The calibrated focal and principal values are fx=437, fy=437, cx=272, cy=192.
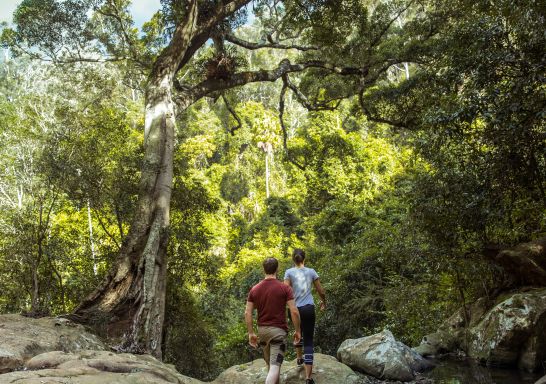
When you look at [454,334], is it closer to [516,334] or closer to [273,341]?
[516,334]

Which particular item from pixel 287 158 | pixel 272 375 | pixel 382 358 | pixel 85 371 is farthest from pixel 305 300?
pixel 287 158

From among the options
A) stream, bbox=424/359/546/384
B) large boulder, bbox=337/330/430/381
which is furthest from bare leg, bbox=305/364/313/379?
stream, bbox=424/359/546/384

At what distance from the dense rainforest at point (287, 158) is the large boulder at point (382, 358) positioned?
217 cm

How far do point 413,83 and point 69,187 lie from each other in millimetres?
10173

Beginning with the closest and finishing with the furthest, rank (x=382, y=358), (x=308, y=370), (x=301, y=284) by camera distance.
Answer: (x=308, y=370) < (x=301, y=284) < (x=382, y=358)

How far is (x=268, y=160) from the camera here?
36312 millimetres

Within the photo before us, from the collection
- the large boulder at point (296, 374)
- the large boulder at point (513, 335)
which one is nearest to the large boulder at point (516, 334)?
the large boulder at point (513, 335)

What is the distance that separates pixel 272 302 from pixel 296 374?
2.05 metres

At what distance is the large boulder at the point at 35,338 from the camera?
423 centimetres

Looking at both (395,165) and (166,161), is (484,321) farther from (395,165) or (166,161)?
(395,165)

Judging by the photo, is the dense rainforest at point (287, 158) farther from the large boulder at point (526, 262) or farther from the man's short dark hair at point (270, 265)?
the man's short dark hair at point (270, 265)

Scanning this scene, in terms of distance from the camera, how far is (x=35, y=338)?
520 centimetres

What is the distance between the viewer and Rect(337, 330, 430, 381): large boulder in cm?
695

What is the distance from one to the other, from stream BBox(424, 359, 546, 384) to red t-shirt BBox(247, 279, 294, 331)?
337 centimetres
